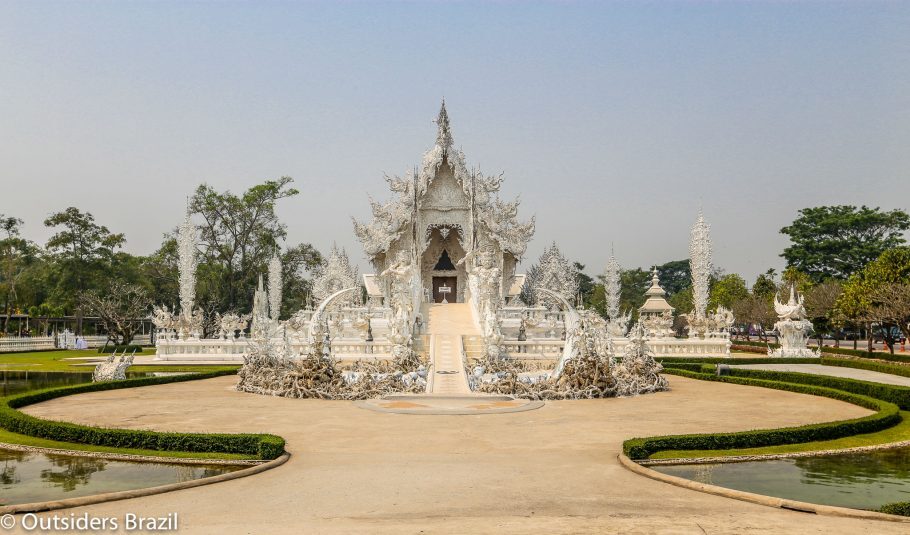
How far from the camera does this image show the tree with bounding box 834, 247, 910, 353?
32781 mm

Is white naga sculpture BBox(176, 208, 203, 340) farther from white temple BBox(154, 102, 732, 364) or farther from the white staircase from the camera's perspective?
the white staircase

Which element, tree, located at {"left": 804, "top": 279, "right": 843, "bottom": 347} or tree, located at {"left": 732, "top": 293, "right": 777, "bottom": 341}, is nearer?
tree, located at {"left": 804, "top": 279, "right": 843, "bottom": 347}

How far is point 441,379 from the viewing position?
2041cm

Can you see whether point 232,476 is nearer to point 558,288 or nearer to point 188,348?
point 188,348

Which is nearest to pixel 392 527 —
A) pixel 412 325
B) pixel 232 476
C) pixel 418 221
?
pixel 232 476

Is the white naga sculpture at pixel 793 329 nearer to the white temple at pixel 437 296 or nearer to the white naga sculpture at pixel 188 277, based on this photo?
the white temple at pixel 437 296

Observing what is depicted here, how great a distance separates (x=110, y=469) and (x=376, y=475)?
153 inches

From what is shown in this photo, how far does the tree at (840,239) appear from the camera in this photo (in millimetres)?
61719

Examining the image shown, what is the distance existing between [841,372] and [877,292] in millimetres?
9433

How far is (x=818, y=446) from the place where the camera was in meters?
11.9

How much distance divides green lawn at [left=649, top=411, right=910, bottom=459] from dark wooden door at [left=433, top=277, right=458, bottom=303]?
1144 inches

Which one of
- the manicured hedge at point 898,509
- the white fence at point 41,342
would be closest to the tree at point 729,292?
the white fence at point 41,342

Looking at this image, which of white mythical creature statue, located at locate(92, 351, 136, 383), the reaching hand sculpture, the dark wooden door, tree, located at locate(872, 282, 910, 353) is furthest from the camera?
the dark wooden door

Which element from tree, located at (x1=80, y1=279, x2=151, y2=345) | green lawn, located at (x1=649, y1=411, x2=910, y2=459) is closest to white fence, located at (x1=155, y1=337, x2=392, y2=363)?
tree, located at (x1=80, y1=279, x2=151, y2=345)
